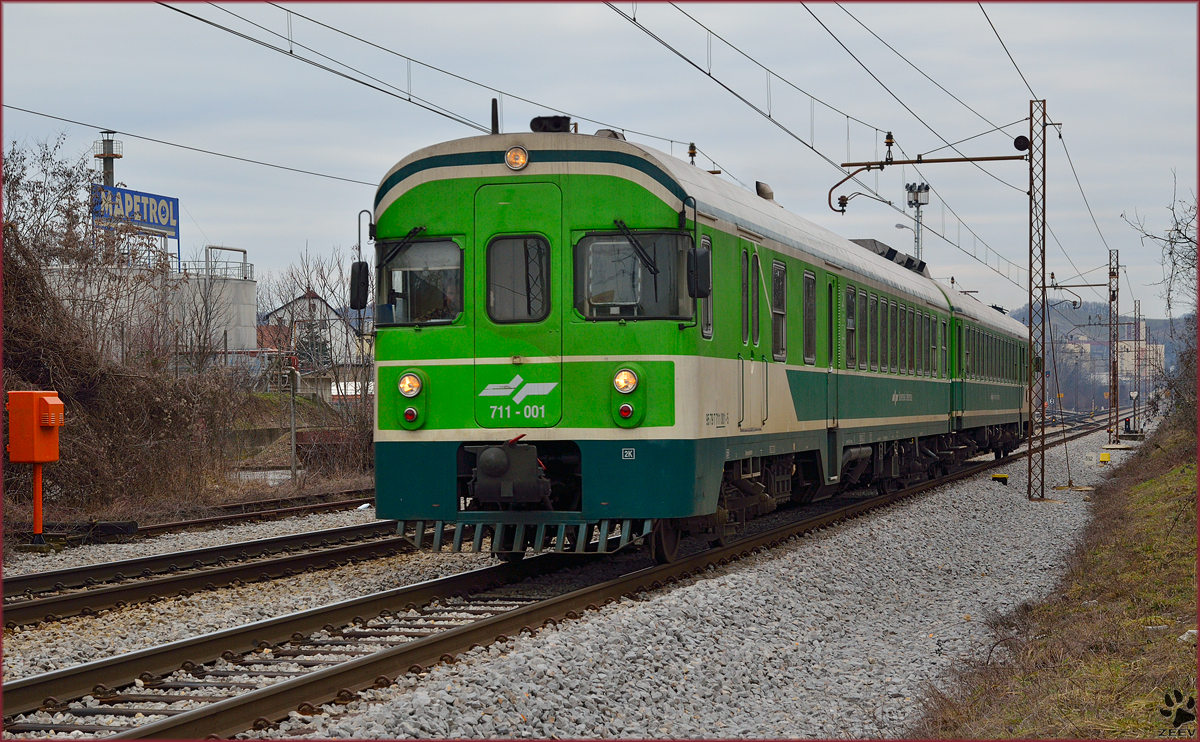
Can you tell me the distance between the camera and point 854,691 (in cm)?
773

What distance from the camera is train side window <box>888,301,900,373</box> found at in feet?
60.4

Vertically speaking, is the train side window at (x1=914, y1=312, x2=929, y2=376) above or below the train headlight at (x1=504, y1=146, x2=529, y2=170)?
below

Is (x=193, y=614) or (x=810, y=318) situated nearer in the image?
(x=193, y=614)

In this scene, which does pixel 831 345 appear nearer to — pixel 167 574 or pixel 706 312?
pixel 706 312

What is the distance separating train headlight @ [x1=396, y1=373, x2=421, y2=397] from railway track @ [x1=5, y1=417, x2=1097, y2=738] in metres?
1.64

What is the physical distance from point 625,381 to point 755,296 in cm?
263

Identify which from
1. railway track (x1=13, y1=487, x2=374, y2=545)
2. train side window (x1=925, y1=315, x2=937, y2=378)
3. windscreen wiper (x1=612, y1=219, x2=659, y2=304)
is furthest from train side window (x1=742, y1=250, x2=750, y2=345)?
train side window (x1=925, y1=315, x2=937, y2=378)

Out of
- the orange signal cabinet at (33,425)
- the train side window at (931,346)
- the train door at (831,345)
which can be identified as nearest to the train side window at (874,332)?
the train door at (831,345)

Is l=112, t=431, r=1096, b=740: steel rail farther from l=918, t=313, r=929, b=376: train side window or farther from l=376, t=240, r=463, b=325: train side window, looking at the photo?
l=918, t=313, r=929, b=376: train side window

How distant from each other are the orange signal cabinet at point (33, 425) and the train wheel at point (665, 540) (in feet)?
24.4

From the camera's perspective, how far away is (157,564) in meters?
11.6

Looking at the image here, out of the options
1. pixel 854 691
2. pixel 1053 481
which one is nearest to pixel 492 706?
pixel 854 691

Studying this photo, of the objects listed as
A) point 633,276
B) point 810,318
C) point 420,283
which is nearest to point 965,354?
point 810,318

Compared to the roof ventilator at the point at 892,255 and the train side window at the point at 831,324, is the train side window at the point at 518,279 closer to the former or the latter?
the train side window at the point at 831,324
